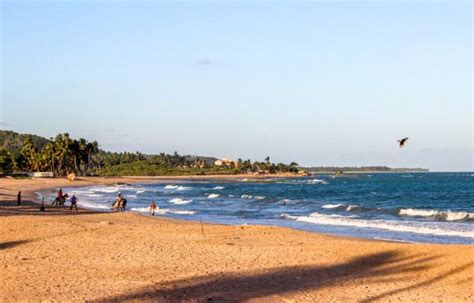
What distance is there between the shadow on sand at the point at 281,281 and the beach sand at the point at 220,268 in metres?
0.02

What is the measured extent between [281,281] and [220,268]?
6.65 ft

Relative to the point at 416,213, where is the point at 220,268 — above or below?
above

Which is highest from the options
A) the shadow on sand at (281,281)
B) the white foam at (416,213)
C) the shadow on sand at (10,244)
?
the shadow on sand at (10,244)

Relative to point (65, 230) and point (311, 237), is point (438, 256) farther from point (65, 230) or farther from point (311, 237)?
point (65, 230)

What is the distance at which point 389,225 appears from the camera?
1264 inches

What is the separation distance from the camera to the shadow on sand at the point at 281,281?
11.8m

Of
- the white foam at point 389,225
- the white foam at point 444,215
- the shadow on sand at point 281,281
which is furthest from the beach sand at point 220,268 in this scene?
the white foam at point 444,215

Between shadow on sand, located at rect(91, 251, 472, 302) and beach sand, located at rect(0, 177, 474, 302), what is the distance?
2 centimetres

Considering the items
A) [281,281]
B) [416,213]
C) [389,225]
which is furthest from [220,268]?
[416,213]

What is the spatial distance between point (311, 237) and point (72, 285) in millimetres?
12999

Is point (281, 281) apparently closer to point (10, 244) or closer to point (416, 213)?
point (10, 244)

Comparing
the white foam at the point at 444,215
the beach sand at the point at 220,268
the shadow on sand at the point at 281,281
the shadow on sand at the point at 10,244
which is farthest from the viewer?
the white foam at the point at 444,215

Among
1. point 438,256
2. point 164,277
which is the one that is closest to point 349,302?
point 164,277

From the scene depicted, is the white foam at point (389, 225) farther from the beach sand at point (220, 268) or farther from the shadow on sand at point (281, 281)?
the shadow on sand at point (281, 281)
